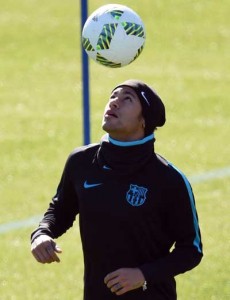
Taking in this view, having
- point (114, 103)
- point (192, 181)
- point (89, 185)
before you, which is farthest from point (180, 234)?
point (192, 181)

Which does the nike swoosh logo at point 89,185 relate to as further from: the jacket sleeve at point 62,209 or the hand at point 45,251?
the hand at point 45,251

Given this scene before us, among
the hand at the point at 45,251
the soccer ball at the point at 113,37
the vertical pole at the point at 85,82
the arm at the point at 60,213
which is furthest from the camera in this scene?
the vertical pole at the point at 85,82

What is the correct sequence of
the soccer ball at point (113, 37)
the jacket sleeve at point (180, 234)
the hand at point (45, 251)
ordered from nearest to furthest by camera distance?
the jacket sleeve at point (180, 234) < the hand at point (45, 251) < the soccer ball at point (113, 37)

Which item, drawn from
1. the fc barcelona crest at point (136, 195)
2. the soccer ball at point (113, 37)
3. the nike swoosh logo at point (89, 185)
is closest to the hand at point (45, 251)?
the nike swoosh logo at point (89, 185)

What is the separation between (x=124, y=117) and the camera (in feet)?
20.7

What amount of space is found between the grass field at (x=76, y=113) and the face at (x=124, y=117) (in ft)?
10.7

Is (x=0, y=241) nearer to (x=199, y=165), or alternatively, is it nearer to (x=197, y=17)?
(x=199, y=165)

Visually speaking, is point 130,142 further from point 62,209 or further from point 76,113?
point 76,113

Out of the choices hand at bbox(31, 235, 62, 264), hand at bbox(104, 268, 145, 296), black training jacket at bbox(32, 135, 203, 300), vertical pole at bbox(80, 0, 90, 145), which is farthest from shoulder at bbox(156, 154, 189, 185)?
vertical pole at bbox(80, 0, 90, 145)

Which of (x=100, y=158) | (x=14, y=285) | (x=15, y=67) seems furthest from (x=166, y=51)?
(x=100, y=158)

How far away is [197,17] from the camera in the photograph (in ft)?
69.8

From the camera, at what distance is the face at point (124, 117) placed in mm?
6289

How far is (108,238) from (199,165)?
298 inches

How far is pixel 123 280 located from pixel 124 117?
948mm
